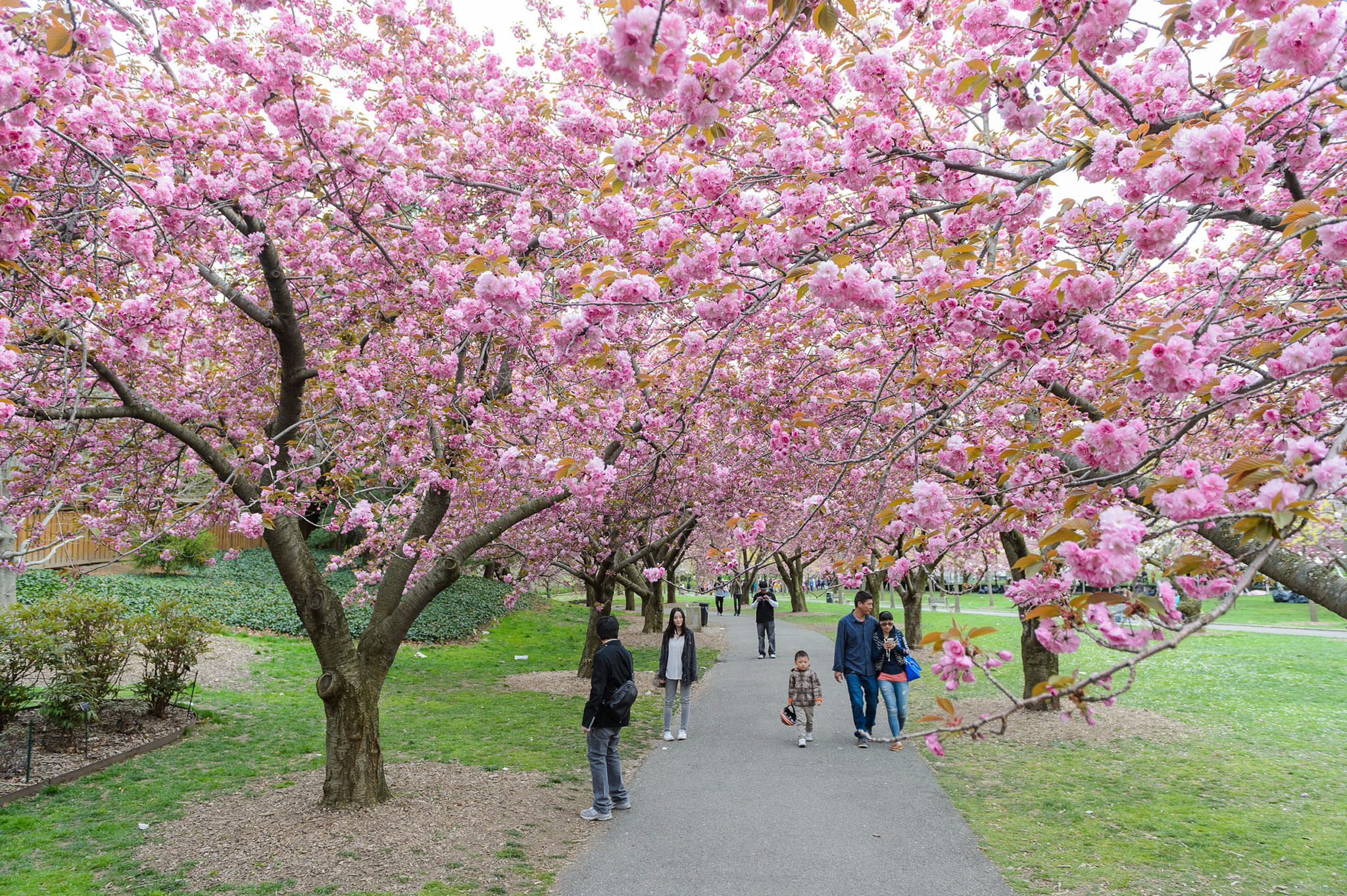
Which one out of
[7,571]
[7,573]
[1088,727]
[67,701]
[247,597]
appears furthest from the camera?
[247,597]

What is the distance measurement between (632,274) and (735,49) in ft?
3.50

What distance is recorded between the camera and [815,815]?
5805 mm

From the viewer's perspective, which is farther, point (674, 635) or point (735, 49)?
point (674, 635)

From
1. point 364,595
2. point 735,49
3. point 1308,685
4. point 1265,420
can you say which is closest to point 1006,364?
point 1265,420

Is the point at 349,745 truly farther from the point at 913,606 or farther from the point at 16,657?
the point at 913,606

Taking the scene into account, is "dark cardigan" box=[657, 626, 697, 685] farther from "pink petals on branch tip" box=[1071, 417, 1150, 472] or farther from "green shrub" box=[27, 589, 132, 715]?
"pink petals on branch tip" box=[1071, 417, 1150, 472]

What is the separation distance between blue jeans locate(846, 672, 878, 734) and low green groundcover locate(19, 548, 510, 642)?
35.2 feet

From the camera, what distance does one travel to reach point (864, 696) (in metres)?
8.41

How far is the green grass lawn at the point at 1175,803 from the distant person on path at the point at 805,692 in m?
1.25

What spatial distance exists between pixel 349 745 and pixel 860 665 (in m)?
5.48

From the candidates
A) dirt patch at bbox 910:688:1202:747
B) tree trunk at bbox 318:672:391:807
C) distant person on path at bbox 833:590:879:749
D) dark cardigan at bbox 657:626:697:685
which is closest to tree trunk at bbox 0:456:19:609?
tree trunk at bbox 318:672:391:807

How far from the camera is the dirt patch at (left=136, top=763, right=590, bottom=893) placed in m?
4.68

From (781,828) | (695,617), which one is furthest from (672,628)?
(695,617)

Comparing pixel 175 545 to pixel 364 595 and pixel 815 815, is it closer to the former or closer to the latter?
pixel 364 595
